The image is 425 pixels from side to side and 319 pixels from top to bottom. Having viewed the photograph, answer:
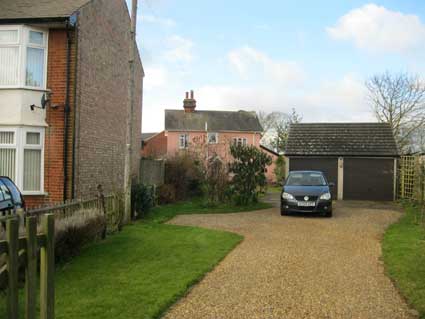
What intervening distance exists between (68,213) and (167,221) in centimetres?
571

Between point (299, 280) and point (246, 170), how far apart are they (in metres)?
12.3

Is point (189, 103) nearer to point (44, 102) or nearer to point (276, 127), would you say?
point (276, 127)

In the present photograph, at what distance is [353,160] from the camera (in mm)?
24344

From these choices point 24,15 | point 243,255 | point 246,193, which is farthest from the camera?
point 246,193

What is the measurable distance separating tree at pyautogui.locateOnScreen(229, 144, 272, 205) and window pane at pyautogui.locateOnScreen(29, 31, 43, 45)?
9.14m

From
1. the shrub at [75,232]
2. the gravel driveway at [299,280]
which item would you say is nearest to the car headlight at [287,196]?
the gravel driveway at [299,280]

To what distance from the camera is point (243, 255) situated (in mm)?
9195

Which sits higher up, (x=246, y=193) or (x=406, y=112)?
(x=406, y=112)

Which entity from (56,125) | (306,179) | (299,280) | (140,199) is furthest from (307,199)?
(299,280)

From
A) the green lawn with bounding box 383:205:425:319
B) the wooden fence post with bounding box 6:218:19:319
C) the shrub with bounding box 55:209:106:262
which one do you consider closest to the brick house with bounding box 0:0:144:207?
the shrub with bounding box 55:209:106:262

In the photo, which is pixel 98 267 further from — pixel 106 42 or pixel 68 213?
pixel 106 42

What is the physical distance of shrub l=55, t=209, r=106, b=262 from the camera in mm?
8031

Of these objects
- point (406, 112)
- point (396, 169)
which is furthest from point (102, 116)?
point (406, 112)

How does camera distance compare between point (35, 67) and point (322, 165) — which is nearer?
point (35, 67)
